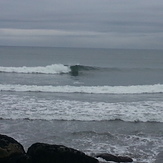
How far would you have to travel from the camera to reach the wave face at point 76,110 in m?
14.2

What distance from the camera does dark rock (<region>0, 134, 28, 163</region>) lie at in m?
6.73

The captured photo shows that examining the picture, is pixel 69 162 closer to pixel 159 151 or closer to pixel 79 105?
pixel 159 151

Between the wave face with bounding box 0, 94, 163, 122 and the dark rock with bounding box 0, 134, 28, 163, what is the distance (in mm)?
6745

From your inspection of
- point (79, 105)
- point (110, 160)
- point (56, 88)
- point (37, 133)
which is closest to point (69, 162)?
point (110, 160)

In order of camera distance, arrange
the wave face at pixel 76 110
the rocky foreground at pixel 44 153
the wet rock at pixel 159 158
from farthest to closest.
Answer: the wave face at pixel 76 110 → the wet rock at pixel 159 158 → the rocky foreground at pixel 44 153

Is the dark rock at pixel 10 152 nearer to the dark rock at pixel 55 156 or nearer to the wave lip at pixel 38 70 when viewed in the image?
the dark rock at pixel 55 156

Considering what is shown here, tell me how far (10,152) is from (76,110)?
8.53 metres

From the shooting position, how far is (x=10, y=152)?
697cm

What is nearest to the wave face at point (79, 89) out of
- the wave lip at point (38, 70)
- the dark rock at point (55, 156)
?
the wave lip at point (38, 70)

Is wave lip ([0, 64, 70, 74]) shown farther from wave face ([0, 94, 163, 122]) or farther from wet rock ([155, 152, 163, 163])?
wet rock ([155, 152, 163, 163])

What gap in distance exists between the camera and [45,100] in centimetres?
1836

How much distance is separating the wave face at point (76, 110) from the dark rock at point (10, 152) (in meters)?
6.75

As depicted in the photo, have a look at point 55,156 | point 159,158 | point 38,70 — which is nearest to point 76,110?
point 159,158

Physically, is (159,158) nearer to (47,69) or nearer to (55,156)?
(55,156)
